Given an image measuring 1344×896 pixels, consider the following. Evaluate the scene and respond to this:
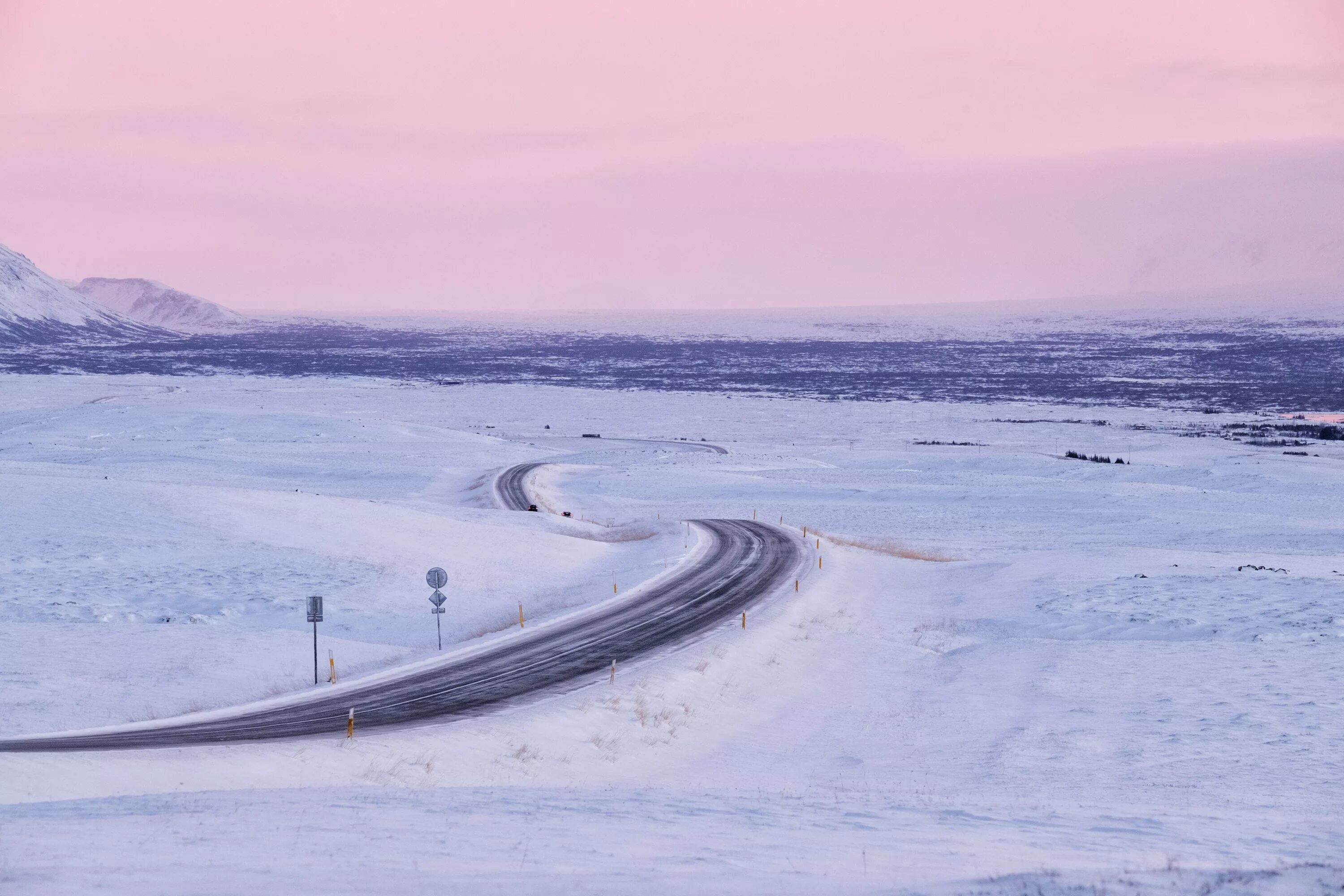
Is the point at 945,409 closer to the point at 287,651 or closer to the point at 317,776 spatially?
the point at 287,651

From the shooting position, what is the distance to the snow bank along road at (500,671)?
65.9 ft

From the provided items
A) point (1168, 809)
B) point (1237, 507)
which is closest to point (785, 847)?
point (1168, 809)

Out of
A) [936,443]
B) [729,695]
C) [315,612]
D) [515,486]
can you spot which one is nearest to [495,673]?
[315,612]

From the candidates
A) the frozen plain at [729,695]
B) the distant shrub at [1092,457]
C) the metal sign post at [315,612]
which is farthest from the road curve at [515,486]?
the distant shrub at [1092,457]

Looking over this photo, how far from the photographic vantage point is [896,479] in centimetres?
6869

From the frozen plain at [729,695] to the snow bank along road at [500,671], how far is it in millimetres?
1187

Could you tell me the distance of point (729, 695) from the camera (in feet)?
83.7

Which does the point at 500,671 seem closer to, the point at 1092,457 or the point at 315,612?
the point at 315,612

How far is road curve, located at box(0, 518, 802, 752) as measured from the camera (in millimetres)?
20047

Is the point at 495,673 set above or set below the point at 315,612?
below

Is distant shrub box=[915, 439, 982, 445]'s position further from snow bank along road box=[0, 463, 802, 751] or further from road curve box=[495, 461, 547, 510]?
snow bank along road box=[0, 463, 802, 751]

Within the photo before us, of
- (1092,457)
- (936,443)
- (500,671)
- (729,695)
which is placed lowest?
(729,695)

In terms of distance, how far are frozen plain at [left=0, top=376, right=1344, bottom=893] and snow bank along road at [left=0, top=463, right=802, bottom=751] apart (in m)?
1.19

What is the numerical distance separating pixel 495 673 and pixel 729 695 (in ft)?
17.4
